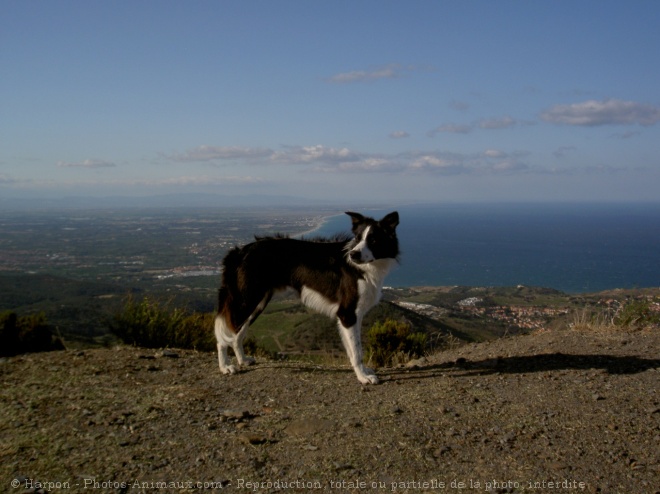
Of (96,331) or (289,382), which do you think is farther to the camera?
(96,331)

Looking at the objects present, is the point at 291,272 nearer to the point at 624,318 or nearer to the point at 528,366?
the point at 528,366

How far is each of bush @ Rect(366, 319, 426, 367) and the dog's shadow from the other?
131 cm

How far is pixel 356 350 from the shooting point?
6.91 m

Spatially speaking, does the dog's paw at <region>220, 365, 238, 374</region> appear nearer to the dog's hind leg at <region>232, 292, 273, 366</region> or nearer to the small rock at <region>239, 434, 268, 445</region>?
the dog's hind leg at <region>232, 292, 273, 366</region>

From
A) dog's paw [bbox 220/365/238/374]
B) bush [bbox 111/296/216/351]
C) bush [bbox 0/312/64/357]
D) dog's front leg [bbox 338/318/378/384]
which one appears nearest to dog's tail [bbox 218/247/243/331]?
dog's paw [bbox 220/365/238/374]

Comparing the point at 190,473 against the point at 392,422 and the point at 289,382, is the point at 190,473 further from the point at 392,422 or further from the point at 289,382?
the point at 289,382

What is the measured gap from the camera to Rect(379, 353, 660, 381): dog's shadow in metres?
7.24

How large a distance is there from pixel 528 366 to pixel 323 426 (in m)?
3.92

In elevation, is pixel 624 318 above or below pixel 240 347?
above

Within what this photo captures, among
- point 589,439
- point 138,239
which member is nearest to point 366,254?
point 589,439

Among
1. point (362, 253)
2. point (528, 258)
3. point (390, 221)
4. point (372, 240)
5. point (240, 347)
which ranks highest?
point (390, 221)

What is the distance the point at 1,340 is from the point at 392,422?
21.2 ft

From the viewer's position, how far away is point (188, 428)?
15.8 ft

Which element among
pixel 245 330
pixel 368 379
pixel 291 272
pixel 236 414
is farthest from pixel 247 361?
pixel 236 414
